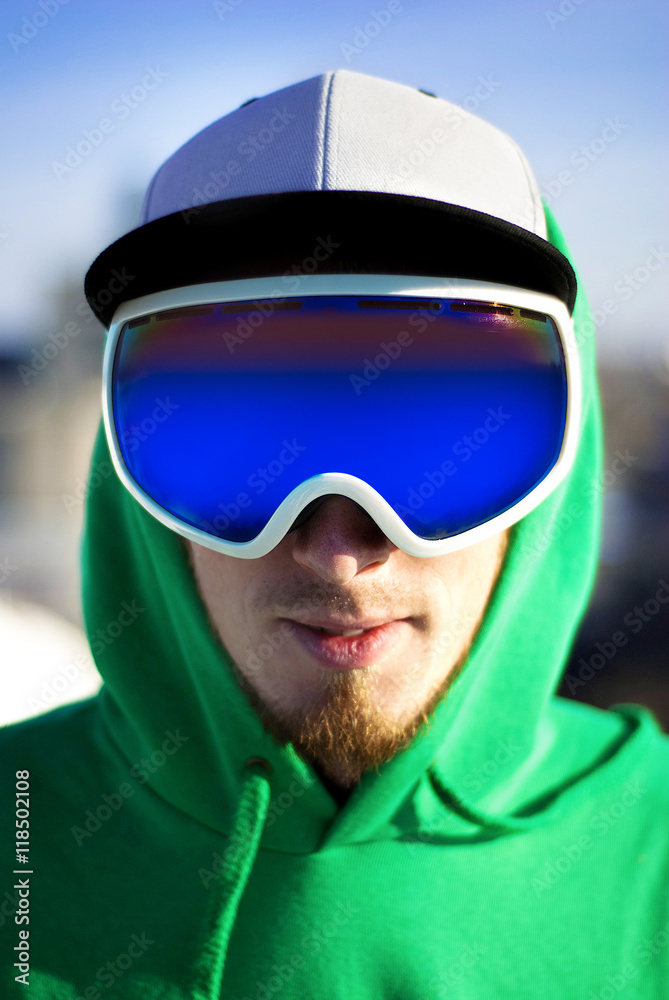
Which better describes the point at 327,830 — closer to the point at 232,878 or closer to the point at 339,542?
the point at 232,878

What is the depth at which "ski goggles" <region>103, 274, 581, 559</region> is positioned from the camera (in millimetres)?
1095

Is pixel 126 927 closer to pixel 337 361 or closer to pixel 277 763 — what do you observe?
pixel 277 763

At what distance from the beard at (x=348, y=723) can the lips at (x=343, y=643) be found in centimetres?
2

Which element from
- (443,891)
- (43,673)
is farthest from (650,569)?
(443,891)

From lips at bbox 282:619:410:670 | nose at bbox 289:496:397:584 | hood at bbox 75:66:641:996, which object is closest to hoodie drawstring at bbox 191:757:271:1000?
hood at bbox 75:66:641:996

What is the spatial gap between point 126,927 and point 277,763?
36cm

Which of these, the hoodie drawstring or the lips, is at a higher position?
the lips

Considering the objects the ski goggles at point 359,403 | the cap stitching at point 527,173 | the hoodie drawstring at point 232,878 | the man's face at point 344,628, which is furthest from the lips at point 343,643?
the cap stitching at point 527,173

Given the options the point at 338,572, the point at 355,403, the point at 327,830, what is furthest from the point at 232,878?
the point at 355,403

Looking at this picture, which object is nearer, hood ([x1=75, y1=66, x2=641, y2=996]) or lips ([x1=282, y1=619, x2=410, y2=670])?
lips ([x1=282, y1=619, x2=410, y2=670])

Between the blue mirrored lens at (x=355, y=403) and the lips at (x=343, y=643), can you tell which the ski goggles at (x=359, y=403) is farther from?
the lips at (x=343, y=643)

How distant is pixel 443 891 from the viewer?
4.06ft

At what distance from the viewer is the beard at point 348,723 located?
3.77ft

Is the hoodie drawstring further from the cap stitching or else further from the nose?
the cap stitching
